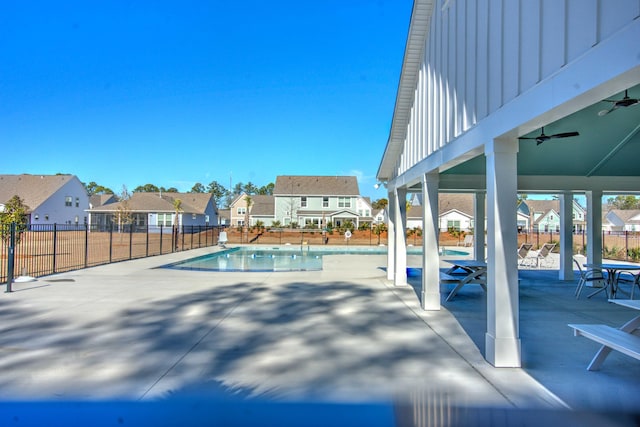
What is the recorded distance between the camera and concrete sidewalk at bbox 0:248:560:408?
3900mm

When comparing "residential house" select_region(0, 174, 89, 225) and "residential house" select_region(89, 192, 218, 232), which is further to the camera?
"residential house" select_region(89, 192, 218, 232)

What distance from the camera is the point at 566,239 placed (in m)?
12.3

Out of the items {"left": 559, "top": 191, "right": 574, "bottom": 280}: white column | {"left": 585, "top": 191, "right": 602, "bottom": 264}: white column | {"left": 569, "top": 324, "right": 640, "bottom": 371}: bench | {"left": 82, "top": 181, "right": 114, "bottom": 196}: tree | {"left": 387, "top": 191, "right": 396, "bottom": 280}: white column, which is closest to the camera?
{"left": 569, "top": 324, "right": 640, "bottom": 371}: bench

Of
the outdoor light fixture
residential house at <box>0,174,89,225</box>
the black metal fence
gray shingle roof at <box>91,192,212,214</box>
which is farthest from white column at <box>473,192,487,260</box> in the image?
residential house at <box>0,174,89,225</box>

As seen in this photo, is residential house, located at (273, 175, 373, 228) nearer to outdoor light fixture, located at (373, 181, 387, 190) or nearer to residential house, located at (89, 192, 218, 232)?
residential house, located at (89, 192, 218, 232)

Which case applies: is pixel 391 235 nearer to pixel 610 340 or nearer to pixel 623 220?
pixel 610 340

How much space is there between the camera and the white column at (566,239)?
40.3 ft

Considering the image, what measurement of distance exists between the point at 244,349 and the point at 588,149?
702 centimetres

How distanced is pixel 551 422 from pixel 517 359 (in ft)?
4.41

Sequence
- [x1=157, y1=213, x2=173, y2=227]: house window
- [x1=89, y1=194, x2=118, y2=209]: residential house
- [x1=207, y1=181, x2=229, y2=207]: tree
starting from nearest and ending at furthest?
[x1=157, y1=213, x2=173, y2=227]: house window, [x1=89, y1=194, x2=118, y2=209]: residential house, [x1=207, y1=181, x2=229, y2=207]: tree

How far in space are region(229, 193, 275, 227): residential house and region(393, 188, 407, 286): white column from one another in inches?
1635

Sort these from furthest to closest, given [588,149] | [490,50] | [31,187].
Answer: [31,187] < [588,149] < [490,50]

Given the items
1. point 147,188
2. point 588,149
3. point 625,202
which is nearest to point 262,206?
point 588,149

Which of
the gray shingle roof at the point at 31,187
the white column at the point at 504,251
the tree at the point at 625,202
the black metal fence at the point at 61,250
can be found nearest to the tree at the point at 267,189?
the gray shingle roof at the point at 31,187
